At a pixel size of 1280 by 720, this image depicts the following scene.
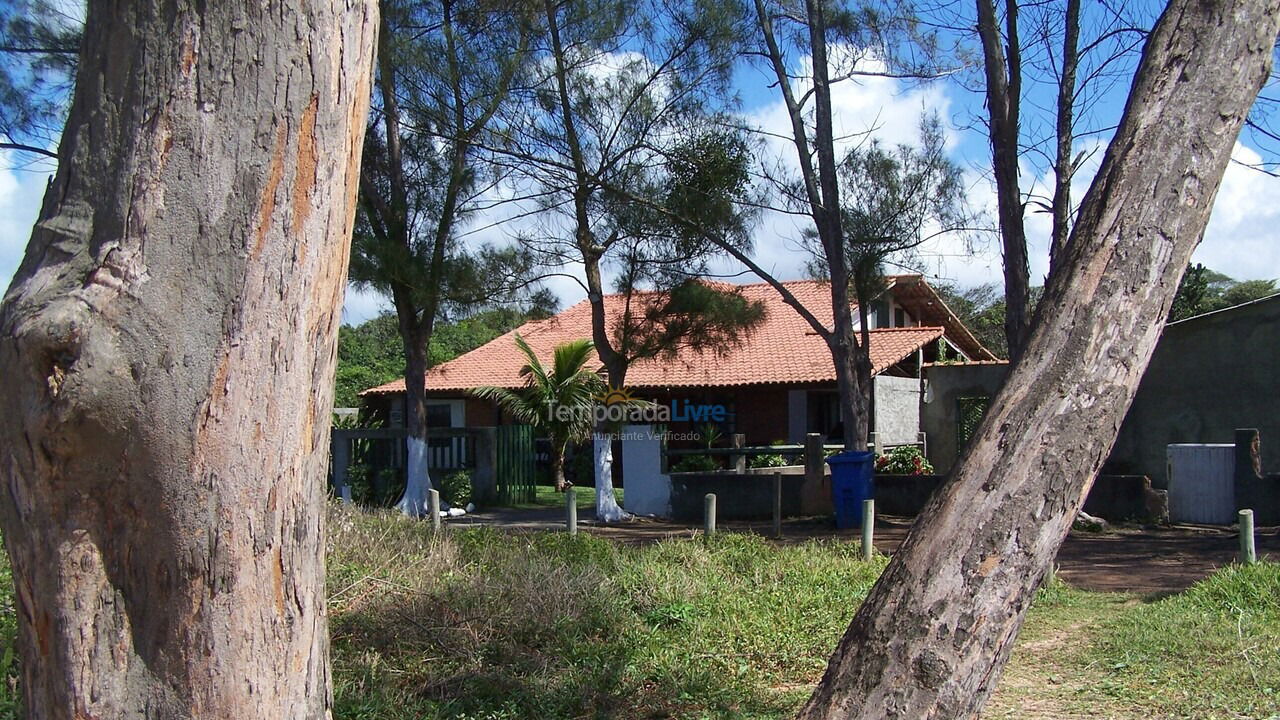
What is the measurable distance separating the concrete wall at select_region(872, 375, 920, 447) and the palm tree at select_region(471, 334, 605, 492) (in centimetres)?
540

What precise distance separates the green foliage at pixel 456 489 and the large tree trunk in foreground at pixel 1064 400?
1664cm

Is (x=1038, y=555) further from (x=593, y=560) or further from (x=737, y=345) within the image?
(x=737, y=345)

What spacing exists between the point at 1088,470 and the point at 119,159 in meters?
2.22

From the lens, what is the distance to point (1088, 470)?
2.54 metres

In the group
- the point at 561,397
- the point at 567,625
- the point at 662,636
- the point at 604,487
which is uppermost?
the point at 561,397

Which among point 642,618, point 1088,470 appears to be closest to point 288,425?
point 1088,470

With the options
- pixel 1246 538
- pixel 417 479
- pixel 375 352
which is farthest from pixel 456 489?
pixel 375 352

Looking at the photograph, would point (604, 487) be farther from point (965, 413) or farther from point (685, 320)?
point (965, 413)

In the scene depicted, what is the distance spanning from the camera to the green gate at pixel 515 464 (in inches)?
784

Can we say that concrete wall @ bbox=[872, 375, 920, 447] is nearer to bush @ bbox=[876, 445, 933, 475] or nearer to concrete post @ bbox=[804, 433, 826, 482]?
bush @ bbox=[876, 445, 933, 475]

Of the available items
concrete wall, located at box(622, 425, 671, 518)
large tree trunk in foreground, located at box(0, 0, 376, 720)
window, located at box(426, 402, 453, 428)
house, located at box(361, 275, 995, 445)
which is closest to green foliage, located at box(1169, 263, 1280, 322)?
house, located at box(361, 275, 995, 445)

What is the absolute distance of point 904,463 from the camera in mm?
17859

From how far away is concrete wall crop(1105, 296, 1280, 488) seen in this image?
15796 millimetres

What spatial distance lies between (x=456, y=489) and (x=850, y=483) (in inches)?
288
